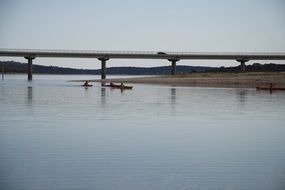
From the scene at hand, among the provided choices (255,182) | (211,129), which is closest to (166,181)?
(255,182)

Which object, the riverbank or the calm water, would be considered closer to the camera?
the calm water

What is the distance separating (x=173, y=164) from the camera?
13727 mm

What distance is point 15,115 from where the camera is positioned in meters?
28.9

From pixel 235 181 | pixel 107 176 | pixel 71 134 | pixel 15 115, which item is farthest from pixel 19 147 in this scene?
pixel 15 115

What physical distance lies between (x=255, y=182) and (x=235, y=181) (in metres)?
0.52

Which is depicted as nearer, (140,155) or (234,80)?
(140,155)

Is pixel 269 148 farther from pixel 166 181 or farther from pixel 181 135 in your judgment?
pixel 166 181

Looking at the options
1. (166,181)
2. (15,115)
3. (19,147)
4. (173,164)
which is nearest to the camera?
(166,181)

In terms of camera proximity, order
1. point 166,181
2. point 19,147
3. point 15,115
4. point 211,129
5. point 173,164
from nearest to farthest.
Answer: point 166,181 → point 173,164 → point 19,147 → point 211,129 → point 15,115

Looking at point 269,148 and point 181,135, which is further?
point 181,135

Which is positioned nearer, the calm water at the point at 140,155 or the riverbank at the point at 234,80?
the calm water at the point at 140,155

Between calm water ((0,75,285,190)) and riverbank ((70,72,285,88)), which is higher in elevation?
riverbank ((70,72,285,88))

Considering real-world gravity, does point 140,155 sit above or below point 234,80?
below

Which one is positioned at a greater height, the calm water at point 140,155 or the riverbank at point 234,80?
the riverbank at point 234,80
